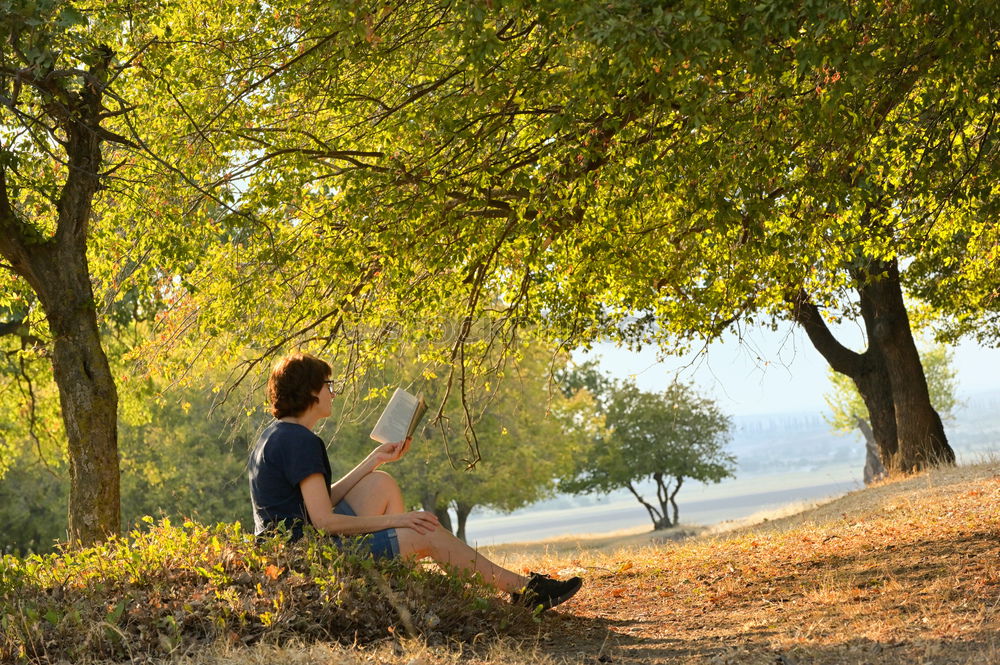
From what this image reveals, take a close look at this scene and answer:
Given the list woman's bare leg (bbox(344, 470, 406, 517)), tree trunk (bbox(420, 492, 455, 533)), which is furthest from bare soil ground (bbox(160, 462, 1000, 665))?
tree trunk (bbox(420, 492, 455, 533))

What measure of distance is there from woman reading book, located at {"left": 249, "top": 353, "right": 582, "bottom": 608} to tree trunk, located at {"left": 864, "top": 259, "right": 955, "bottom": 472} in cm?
1328

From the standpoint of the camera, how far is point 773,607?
6895mm

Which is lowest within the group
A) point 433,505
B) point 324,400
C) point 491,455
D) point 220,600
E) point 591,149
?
point 220,600

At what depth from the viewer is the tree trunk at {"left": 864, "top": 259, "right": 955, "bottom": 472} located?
1752 centimetres

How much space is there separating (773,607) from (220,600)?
3.74 metres

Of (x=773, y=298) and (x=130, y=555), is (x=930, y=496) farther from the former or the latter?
(x=130, y=555)

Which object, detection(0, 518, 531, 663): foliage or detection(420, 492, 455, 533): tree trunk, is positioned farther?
detection(420, 492, 455, 533): tree trunk

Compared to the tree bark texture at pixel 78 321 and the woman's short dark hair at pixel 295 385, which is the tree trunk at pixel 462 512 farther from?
the woman's short dark hair at pixel 295 385

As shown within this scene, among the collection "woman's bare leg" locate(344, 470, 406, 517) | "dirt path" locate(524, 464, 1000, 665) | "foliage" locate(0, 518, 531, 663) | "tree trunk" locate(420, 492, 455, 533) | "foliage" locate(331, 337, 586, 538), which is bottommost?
"dirt path" locate(524, 464, 1000, 665)

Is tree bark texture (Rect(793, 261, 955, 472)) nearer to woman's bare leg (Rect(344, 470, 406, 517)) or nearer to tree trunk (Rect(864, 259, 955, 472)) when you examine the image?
tree trunk (Rect(864, 259, 955, 472))

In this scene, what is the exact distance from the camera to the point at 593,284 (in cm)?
1135

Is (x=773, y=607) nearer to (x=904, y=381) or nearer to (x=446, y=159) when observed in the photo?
(x=446, y=159)

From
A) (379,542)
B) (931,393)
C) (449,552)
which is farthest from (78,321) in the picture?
(931,393)

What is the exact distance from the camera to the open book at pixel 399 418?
5.87 m
